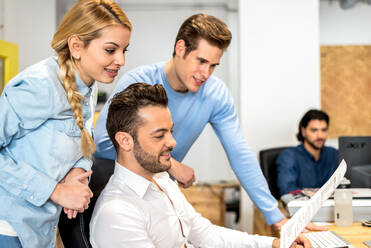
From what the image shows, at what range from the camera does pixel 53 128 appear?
128 centimetres

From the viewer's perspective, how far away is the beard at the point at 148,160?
4.61 feet

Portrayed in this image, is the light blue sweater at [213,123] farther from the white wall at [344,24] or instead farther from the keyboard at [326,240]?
the white wall at [344,24]

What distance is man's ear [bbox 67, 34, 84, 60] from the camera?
132 cm

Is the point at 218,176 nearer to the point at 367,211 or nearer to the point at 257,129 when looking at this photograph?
the point at 257,129

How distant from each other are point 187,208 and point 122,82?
1.95 ft

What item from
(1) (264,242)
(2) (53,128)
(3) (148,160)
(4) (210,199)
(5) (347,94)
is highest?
(5) (347,94)

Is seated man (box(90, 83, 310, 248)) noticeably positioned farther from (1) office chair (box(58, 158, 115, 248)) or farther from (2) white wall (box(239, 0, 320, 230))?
(2) white wall (box(239, 0, 320, 230))

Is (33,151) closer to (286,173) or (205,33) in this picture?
(205,33)

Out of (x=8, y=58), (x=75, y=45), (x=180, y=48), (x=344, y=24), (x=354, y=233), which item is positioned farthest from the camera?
(x=344, y=24)

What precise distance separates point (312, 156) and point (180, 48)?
191 cm

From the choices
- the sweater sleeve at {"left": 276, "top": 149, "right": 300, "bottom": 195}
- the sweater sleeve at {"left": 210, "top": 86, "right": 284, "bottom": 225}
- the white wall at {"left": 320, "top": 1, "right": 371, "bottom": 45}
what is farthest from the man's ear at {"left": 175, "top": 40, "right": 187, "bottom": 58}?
the white wall at {"left": 320, "top": 1, "right": 371, "bottom": 45}

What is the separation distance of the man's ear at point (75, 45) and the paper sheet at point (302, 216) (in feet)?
2.62

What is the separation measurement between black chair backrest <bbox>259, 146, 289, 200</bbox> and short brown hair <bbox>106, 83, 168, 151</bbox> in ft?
6.11

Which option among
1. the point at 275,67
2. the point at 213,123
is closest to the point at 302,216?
the point at 213,123
